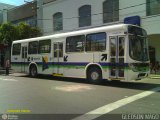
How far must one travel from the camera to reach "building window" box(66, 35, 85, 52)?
16.9 m

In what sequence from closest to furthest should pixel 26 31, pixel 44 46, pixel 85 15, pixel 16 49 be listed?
pixel 44 46 < pixel 16 49 < pixel 85 15 < pixel 26 31

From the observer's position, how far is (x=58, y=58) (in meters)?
18.6

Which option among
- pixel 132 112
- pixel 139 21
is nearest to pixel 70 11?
pixel 139 21

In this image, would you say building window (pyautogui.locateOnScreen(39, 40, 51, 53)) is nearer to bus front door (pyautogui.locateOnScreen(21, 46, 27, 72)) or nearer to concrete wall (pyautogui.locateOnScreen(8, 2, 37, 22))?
bus front door (pyautogui.locateOnScreen(21, 46, 27, 72))

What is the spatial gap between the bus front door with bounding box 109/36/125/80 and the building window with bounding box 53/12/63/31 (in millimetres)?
18852

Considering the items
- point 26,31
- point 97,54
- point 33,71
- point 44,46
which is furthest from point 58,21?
point 97,54

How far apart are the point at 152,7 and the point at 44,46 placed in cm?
1016

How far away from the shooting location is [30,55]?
21.6 metres

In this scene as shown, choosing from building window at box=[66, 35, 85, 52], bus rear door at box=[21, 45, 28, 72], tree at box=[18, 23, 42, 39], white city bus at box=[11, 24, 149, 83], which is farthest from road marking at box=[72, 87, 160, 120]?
tree at box=[18, 23, 42, 39]

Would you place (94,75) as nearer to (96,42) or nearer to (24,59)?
(96,42)

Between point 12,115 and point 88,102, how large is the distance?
298 centimetres

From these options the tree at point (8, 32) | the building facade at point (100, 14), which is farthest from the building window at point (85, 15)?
the tree at point (8, 32)

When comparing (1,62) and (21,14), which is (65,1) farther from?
(1,62)

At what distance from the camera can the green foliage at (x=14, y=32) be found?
32625mm
